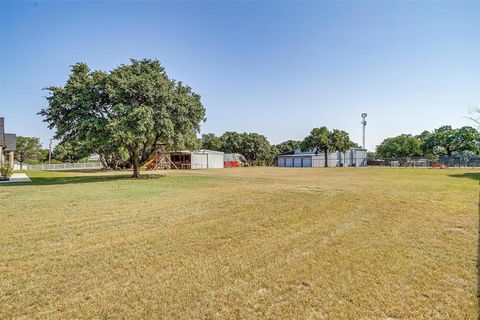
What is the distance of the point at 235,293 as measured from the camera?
11.0 ft

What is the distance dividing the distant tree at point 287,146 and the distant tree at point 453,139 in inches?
1159

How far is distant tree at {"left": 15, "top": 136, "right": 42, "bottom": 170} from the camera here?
5481 centimetres

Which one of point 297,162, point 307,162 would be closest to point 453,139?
point 307,162

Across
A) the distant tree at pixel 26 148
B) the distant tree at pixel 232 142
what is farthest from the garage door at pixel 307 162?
the distant tree at pixel 26 148

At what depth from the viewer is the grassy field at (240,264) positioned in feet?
10.0

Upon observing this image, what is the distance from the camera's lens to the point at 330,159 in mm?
55406

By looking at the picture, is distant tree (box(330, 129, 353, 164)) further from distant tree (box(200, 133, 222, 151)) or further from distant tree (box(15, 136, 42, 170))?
distant tree (box(15, 136, 42, 170))

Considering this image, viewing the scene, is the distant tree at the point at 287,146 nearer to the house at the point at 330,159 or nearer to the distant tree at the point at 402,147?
the house at the point at 330,159

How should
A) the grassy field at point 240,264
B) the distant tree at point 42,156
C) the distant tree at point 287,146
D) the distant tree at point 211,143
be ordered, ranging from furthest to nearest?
the distant tree at point 287,146 → the distant tree at point 211,143 → the distant tree at point 42,156 → the grassy field at point 240,264

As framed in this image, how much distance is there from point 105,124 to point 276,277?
55.2 feet

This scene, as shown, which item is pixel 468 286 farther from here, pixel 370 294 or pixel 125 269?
pixel 125 269

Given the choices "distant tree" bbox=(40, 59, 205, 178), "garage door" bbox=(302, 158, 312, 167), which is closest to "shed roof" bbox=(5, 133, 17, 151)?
"distant tree" bbox=(40, 59, 205, 178)

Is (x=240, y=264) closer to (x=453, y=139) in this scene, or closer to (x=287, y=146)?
(x=453, y=139)

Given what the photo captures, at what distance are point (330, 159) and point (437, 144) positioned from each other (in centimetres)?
1975
